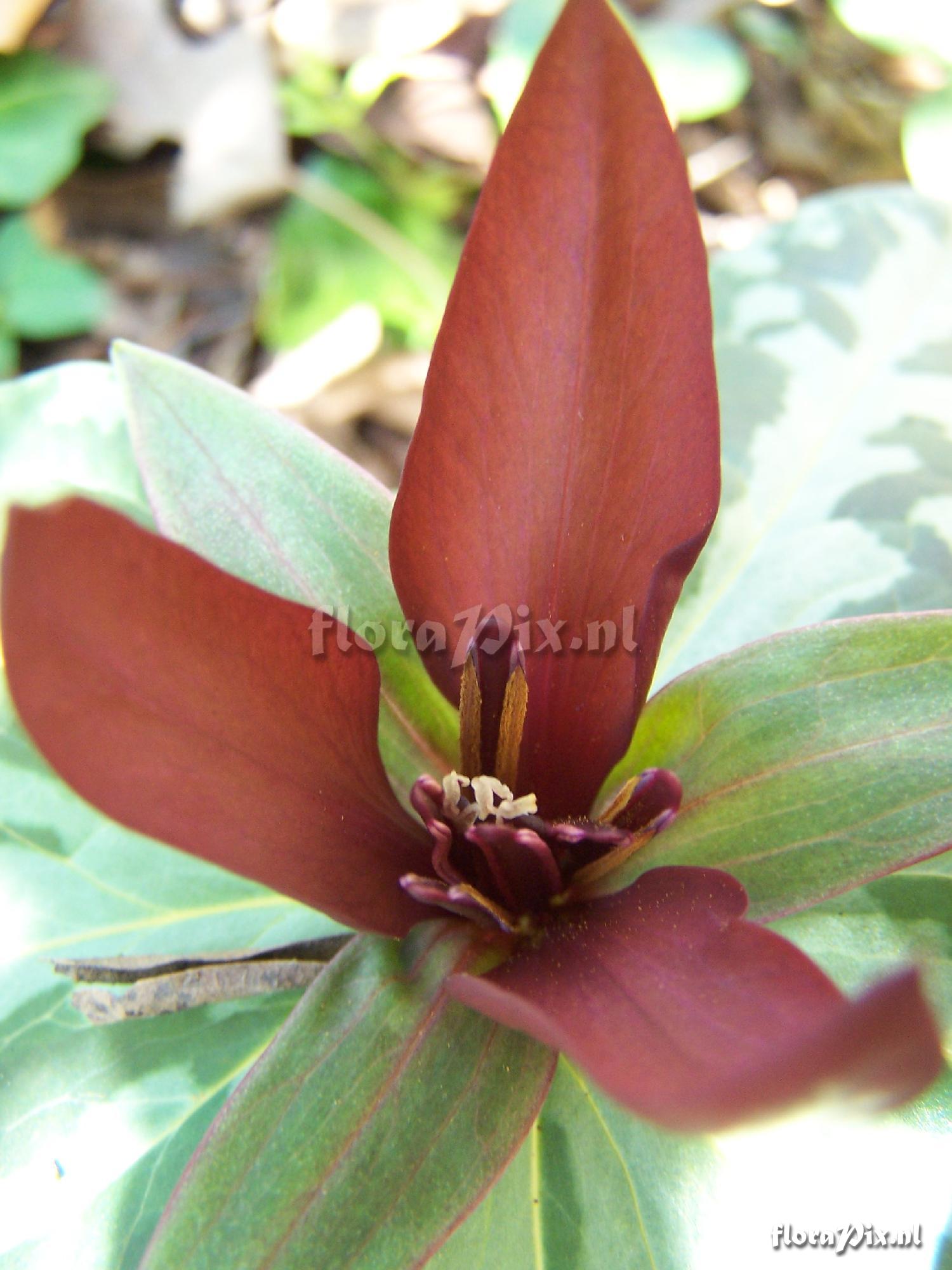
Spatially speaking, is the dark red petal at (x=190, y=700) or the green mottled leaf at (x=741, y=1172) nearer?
the dark red petal at (x=190, y=700)

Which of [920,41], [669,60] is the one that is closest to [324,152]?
[669,60]

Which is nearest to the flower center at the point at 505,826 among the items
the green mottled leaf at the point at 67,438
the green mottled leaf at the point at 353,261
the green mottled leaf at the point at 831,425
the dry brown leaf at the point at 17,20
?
the green mottled leaf at the point at 831,425

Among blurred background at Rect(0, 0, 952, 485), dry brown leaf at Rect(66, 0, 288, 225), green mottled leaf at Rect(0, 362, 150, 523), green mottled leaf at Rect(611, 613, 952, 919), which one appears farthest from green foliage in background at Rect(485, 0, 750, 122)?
green mottled leaf at Rect(611, 613, 952, 919)

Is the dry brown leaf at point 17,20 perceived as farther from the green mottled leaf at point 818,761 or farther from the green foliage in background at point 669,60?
the green mottled leaf at point 818,761

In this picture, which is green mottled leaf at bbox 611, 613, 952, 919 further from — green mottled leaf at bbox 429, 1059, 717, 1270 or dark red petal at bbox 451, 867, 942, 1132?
green mottled leaf at bbox 429, 1059, 717, 1270

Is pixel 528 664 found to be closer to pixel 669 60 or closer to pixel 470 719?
pixel 470 719
